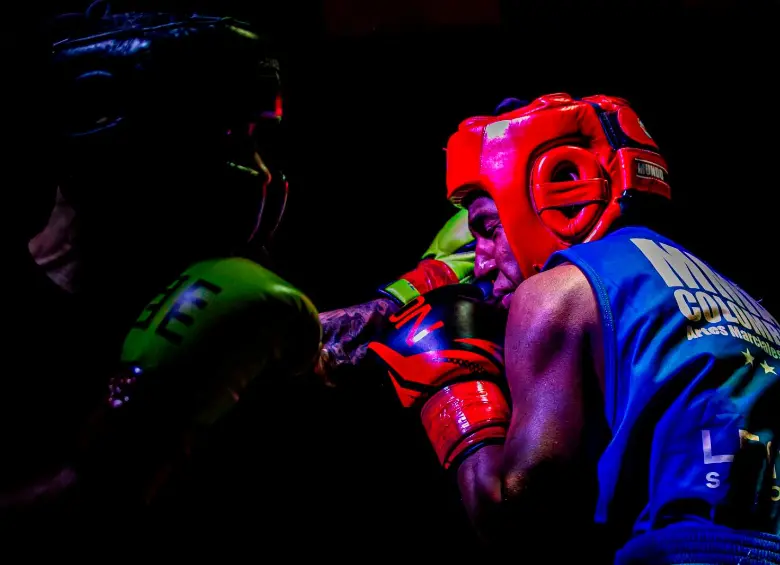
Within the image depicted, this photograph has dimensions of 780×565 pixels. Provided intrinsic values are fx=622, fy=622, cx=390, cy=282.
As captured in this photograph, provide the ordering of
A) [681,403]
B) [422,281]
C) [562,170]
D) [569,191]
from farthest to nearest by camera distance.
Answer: [422,281]
[562,170]
[569,191]
[681,403]

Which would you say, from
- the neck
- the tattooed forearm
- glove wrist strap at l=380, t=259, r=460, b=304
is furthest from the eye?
glove wrist strap at l=380, t=259, r=460, b=304

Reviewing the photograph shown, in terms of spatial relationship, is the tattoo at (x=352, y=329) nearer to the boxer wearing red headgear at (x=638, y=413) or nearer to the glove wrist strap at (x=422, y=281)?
the glove wrist strap at (x=422, y=281)

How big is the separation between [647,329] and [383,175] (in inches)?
90.0

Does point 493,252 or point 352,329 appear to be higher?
point 493,252

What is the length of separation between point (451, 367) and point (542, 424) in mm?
463

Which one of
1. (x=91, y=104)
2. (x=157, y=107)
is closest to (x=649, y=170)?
(x=157, y=107)

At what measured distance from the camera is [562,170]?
2.39m

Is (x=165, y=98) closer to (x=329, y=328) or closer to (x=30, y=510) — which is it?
(x=30, y=510)

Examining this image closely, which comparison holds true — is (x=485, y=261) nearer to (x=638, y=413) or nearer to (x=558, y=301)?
(x=558, y=301)

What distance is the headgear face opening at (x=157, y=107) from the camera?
4.31 ft

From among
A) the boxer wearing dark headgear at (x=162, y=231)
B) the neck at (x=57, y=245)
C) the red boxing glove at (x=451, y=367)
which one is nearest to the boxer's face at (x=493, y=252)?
the red boxing glove at (x=451, y=367)

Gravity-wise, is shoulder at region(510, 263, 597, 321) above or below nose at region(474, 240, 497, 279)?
above

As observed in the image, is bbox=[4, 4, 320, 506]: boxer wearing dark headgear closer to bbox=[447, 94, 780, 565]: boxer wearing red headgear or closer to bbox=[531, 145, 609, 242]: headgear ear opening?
bbox=[447, 94, 780, 565]: boxer wearing red headgear

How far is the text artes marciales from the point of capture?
5.67 ft
